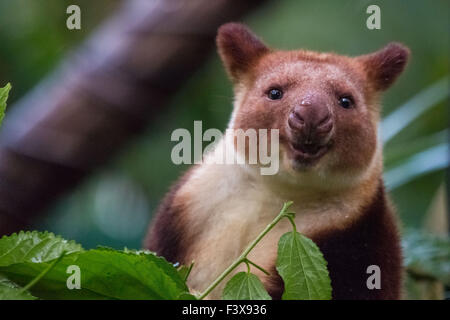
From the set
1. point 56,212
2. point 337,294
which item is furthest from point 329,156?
point 56,212

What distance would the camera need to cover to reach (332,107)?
1771 mm

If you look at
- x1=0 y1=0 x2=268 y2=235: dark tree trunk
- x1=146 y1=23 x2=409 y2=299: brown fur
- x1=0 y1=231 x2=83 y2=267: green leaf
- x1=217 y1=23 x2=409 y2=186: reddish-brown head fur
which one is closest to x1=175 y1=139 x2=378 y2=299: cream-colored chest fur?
x1=146 y1=23 x2=409 y2=299: brown fur

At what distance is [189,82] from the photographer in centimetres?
366

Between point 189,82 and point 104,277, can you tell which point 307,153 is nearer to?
point 104,277

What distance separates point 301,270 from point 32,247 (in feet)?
1.50

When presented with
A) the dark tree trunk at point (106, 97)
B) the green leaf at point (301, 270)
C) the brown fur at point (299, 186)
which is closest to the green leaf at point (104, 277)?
the green leaf at point (301, 270)

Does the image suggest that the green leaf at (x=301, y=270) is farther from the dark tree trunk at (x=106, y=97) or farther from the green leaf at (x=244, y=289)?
the dark tree trunk at (x=106, y=97)

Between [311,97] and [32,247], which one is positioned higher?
[311,97]

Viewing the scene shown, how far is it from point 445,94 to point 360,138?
1.63 metres

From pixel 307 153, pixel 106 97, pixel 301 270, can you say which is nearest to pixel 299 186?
pixel 307 153

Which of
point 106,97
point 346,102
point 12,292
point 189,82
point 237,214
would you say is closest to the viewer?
point 12,292

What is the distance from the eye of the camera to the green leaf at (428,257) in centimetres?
237

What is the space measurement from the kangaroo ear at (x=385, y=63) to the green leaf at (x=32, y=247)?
109 centimetres

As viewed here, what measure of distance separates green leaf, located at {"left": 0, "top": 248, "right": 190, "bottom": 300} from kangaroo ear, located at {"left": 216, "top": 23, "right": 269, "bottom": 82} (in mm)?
954
